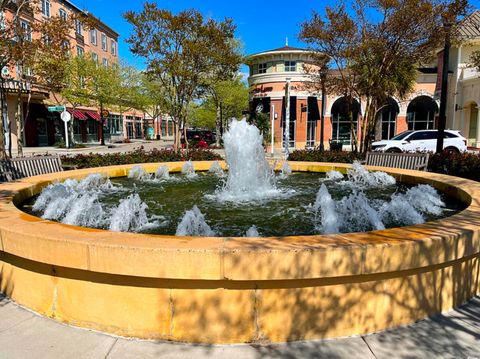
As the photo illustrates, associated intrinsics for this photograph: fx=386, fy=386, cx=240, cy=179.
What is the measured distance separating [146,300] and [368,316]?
1890 mm

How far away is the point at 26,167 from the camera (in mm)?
9562

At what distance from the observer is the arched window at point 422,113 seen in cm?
3681

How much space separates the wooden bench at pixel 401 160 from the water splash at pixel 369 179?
203 cm

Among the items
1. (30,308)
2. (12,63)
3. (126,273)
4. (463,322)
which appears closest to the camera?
(126,273)

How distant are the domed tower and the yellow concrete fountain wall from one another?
34.1m

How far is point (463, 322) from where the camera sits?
11.3 feet

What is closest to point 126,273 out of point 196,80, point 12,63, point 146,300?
point 146,300

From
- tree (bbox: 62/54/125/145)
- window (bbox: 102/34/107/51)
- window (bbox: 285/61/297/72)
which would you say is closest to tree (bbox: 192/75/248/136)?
window (bbox: 285/61/297/72)

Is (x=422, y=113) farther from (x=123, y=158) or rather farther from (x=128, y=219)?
(x=128, y=219)

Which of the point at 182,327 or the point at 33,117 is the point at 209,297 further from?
Result: the point at 33,117

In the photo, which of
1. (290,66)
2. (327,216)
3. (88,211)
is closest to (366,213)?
(327,216)

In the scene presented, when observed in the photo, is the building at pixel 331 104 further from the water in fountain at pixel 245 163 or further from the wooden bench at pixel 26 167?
the wooden bench at pixel 26 167

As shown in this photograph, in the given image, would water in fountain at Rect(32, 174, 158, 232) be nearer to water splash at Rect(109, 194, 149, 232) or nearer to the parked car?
water splash at Rect(109, 194, 149, 232)

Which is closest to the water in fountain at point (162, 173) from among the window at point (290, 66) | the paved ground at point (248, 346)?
the paved ground at point (248, 346)
